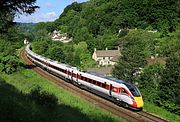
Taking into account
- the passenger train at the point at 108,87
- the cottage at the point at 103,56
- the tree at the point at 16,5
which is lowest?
Answer: the cottage at the point at 103,56

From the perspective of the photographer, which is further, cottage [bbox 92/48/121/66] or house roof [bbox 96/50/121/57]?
house roof [bbox 96/50/121/57]

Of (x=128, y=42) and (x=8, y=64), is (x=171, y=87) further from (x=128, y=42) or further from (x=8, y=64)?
(x=128, y=42)

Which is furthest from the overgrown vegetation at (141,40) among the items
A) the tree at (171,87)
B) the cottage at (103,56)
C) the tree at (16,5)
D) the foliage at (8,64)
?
the tree at (16,5)

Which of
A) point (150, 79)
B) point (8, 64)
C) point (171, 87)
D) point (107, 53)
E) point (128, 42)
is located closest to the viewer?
point (8, 64)

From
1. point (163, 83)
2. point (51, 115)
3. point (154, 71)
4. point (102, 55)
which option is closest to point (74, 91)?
point (163, 83)

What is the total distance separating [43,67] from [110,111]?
3116cm

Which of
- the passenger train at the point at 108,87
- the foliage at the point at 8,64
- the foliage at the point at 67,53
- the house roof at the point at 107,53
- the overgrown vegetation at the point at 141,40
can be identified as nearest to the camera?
the passenger train at the point at 108,87

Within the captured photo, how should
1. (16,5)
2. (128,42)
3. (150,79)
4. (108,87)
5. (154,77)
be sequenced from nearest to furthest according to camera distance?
(16,5), (108,87), (150,79), (154,77), (128,42)

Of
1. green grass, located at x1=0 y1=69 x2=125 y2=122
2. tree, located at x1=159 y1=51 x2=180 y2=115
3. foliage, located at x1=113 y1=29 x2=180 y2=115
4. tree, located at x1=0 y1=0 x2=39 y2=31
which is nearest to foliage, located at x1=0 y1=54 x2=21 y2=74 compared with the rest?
green grass, located at x1=0 y1=69 x2=125 y2=122

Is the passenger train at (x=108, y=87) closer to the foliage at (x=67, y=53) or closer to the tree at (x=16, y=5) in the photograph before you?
the tree at (x=16, y=5)

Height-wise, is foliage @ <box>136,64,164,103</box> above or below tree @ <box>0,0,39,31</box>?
below

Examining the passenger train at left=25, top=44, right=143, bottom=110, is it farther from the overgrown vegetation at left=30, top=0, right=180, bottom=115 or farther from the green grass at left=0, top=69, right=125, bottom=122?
the overgrown vegetation at left=30, top=0, right=180, bottom=115

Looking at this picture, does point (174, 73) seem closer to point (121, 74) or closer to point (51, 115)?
point (121, 74)

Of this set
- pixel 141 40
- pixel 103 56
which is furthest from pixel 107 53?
pixel 141 40
